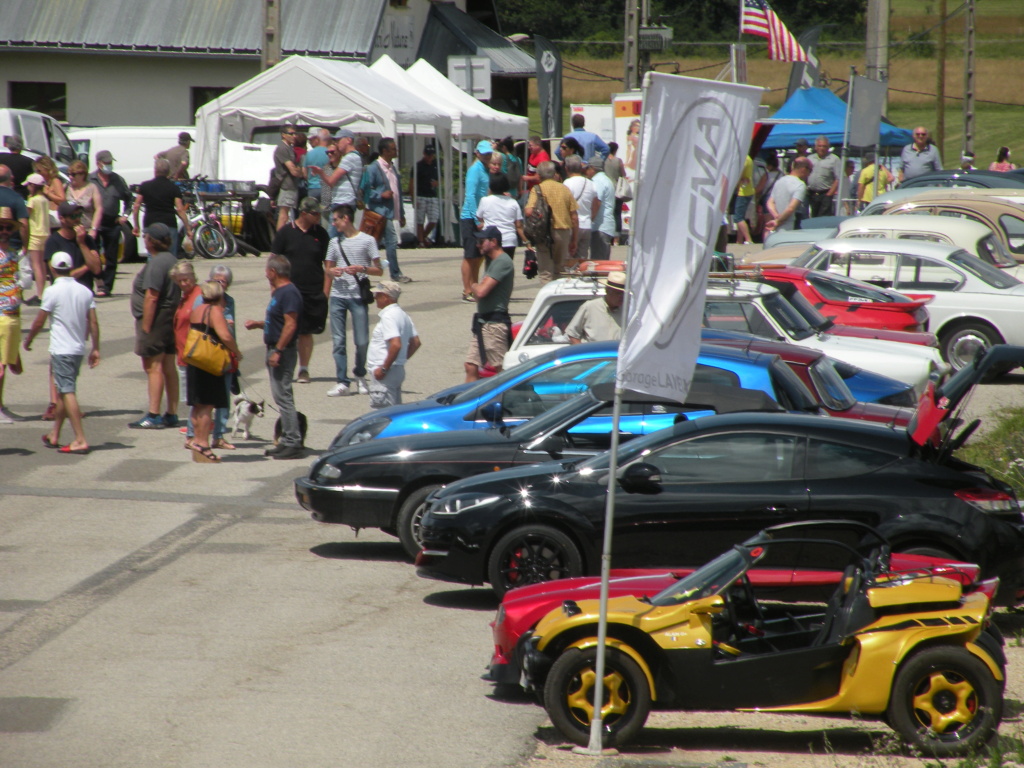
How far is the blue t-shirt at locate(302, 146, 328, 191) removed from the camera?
67.2ft

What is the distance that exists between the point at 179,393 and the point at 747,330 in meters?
5.98

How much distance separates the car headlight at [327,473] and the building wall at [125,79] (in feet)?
93.1

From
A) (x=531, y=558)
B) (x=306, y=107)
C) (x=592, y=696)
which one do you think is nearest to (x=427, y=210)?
(x=306, y=107)

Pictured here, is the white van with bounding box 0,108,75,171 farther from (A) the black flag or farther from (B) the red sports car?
(B) the red sports car

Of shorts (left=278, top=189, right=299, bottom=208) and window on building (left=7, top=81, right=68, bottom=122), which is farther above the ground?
window on building (left=7, top=81, right=68, bottom=122)

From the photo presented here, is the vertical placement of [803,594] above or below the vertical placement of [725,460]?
below

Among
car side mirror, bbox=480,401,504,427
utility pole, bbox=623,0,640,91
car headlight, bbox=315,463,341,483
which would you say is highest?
utility pole, bbox=623,0,640,91

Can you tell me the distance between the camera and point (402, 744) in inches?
240

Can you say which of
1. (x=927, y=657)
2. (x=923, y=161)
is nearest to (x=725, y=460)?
(x=927, y=657)

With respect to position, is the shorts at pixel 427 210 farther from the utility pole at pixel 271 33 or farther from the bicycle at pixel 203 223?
the bicycle at pixel 203 223

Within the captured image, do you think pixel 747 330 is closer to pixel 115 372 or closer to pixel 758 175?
pixel 115 372

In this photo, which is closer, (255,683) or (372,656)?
(255,683)

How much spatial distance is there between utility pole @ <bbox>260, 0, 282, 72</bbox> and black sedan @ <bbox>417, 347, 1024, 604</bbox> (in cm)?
1938

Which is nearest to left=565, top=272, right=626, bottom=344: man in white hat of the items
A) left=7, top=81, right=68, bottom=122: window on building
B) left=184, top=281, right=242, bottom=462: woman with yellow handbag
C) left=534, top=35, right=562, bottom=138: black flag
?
left=184, top=281, right=242, bottom=462: woman with yellow handbag
